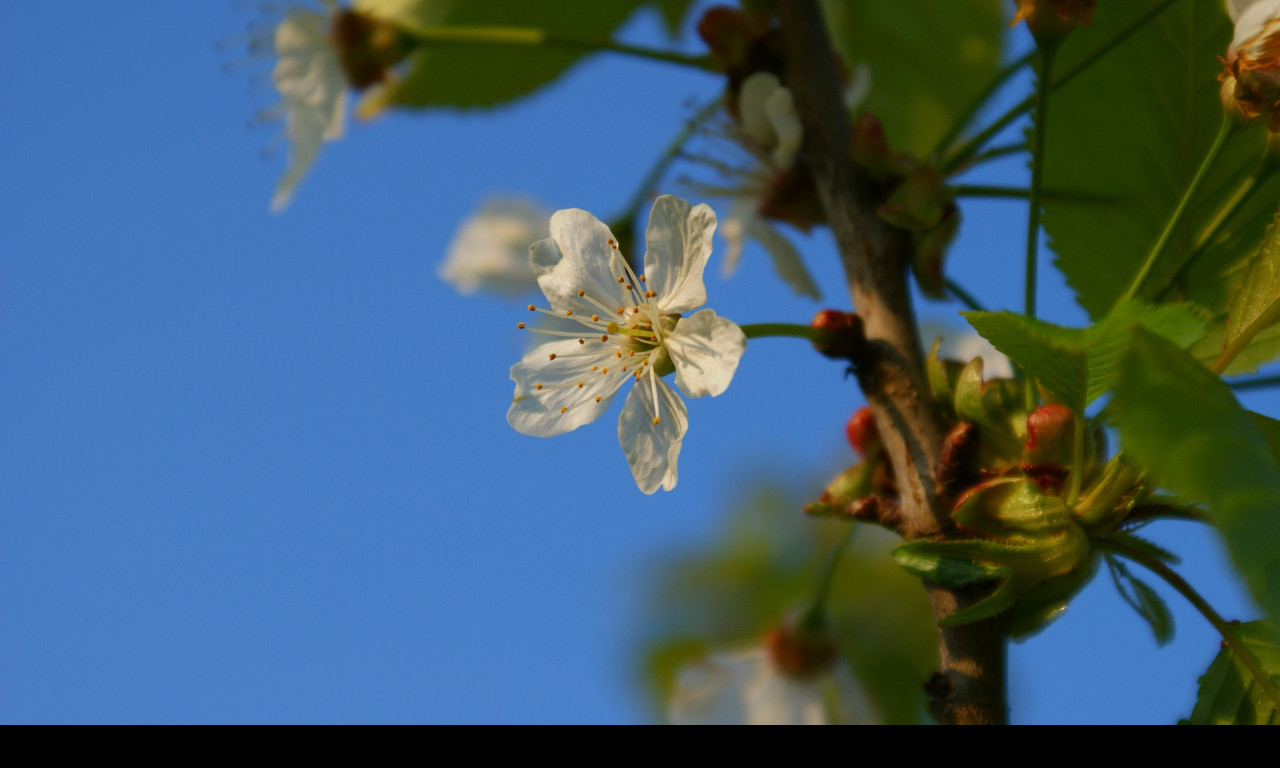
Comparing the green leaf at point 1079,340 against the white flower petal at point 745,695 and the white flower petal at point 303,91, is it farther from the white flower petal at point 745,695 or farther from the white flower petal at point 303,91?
the white flower petal at point 303,91

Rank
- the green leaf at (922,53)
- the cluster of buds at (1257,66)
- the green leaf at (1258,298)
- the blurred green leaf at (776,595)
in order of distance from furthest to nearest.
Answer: the blurred green leaf at (776,595)
the green leaf at (922,53)
the cluster of buds at (1257,66)
the green leaf at (1258,298)

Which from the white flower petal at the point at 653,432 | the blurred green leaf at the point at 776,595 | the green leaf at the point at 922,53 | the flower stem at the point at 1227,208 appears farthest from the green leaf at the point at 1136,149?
the blurred green leaf at the point at 776,595

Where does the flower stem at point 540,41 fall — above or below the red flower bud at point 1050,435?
above

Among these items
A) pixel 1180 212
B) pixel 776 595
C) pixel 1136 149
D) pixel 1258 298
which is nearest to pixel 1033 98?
pixel 1136 149

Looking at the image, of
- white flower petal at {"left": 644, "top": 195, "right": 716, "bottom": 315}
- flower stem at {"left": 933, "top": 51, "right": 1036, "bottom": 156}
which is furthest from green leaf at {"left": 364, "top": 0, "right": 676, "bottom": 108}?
white flower petal at {"left": 644, "top": 195, "right": 716, "bottom": 315}

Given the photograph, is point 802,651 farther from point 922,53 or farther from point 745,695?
Answer: point 922,53

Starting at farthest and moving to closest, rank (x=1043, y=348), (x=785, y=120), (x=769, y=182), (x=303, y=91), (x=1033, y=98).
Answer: (x=303, y=91) < (x=769, y=182) < (x=785, y=120) < (x=1033, y=98) < (x=1043, y=348)
